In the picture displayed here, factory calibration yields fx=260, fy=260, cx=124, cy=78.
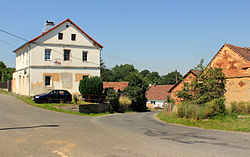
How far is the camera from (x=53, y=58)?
3431cm

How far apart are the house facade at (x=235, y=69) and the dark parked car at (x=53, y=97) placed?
55.8 feet

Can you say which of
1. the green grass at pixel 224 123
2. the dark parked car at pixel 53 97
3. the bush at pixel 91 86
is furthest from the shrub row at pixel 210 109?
the bush at pixel 91 86

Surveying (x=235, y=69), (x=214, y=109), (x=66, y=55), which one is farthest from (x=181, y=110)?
(x=66, y=55)

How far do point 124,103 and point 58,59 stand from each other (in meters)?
10.9

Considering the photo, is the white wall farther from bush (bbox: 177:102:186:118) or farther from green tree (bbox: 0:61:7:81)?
green tree (bbox: 0:61:7:81)

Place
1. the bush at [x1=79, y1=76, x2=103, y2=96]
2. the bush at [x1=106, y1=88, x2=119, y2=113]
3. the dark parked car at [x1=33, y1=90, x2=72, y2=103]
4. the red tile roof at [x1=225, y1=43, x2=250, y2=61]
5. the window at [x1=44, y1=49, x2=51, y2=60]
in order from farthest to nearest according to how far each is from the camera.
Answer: the window at [x1=44, y1=49, x2=51, y2=60] → the bush at [x1=106, y1=88, x2=119, y2=113] → the bush at [x1=79, y1=76, x2=103, y2=96] → the dark parked car at [x1=33, y1=90, x2=72, y2=103] → the red tile roof at [x1=225, y1=43, x2=250, y2=61]

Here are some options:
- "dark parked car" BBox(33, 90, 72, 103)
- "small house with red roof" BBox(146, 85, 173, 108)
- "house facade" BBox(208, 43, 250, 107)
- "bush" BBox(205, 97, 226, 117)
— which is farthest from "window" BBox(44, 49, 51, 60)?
"small house with red roof" BBox(146, 85, 173, 108)

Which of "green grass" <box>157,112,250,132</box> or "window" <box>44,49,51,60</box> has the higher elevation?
"window" <box>44,49,51,60</box>

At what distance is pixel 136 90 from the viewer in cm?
3925

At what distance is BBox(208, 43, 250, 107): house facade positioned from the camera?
25.4 meters

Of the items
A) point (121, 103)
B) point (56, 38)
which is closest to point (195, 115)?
point (121, 103)

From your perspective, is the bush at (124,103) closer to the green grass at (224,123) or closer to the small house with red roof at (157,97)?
the green grass at (224,123)

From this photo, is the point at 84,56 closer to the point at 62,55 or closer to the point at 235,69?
the point at 62,55

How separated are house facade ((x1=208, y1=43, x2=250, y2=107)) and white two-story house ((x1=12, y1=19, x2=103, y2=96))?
17.1 metres
